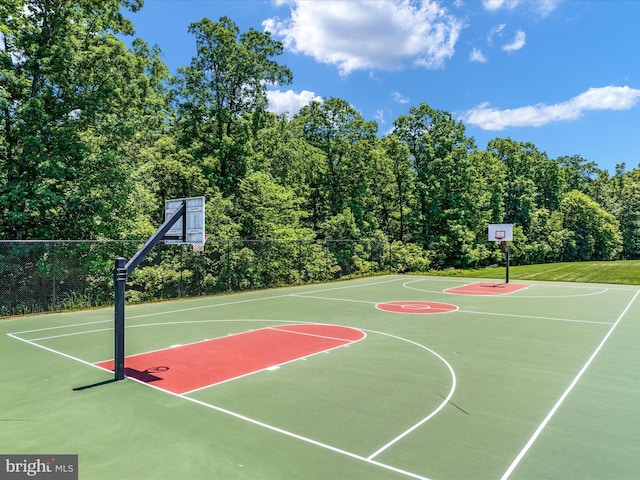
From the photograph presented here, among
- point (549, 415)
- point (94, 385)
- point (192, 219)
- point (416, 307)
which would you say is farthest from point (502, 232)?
point (94, 385)

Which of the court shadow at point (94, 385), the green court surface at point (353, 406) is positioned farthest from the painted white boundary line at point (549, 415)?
the court shadow at point (94, 385)

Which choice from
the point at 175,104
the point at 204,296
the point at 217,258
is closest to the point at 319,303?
the point at 204,296

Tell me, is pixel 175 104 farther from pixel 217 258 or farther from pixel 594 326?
pixel 594 326

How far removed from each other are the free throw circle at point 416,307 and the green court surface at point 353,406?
8.00 ft

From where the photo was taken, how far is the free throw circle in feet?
47.3

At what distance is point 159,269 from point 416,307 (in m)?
10.8

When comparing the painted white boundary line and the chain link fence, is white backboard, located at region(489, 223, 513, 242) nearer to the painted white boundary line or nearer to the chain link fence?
the chain link fence

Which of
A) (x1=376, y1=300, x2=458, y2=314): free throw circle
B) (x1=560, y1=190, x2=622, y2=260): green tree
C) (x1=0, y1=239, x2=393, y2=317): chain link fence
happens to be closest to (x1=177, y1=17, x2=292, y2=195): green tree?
(x1=0, y1=239, x2=393, y2=317): chain link fence

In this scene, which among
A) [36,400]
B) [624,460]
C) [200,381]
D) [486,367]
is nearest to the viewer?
[624,460]

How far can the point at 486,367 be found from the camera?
7.91 metres

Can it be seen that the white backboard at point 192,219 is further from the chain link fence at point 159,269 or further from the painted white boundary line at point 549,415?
the chain link fence at point 159,269

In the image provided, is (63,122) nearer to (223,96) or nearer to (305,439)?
(223,96)

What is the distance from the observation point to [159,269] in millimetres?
18594

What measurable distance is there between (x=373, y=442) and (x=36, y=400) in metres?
4.89
